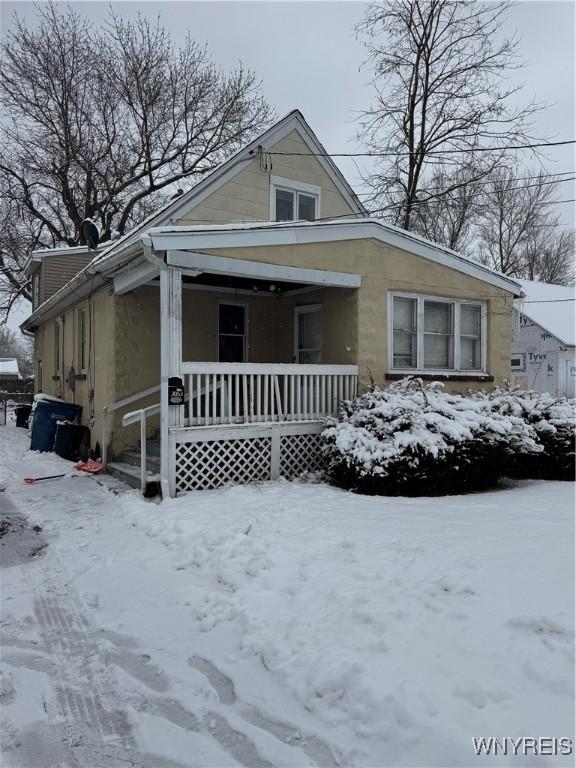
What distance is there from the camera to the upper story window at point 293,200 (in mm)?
12359

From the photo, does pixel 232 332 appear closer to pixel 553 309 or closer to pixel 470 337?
pixel 470 337

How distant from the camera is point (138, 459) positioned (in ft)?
29.5

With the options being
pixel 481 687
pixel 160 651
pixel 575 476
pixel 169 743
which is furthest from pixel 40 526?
pixel 575 476

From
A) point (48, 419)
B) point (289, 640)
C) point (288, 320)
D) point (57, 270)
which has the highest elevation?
point (57, 270)

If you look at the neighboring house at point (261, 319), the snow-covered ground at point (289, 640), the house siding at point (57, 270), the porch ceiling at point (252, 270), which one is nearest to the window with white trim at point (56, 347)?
the neighboring house at point (261, 319)

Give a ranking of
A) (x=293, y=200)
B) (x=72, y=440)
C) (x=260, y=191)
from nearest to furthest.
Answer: (x=72, y=440), (x=260, y=191), (x=293, y=200)

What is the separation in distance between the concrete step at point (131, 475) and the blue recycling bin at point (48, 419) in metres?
2.55

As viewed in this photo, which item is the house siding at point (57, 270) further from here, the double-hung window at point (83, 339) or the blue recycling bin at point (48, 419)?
the blue recycling bin at point (48, 419)

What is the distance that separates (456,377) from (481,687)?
26.7 ft

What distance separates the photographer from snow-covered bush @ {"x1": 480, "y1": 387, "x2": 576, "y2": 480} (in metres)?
8.65

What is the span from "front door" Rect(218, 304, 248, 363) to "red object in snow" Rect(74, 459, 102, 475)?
10.2 feet

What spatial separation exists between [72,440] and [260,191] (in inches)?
255

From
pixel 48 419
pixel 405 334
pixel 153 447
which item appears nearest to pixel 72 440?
pixel 48 419

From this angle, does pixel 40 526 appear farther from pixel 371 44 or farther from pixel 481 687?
pixel 371 44
